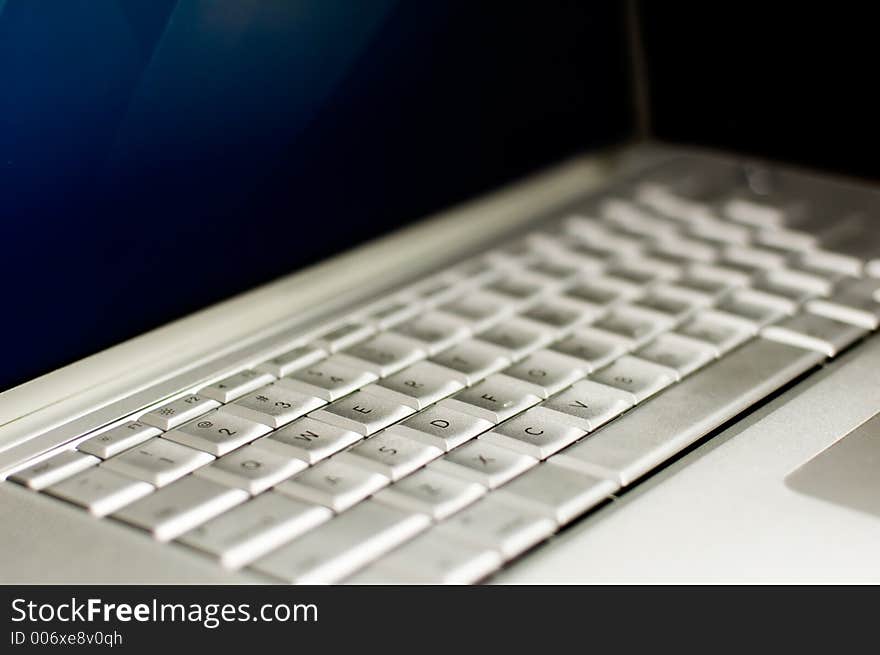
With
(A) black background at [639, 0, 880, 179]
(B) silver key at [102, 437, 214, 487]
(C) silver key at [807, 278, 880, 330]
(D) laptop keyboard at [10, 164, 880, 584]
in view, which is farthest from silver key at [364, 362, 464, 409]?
(A) black background at [639, 0, 880, 179]

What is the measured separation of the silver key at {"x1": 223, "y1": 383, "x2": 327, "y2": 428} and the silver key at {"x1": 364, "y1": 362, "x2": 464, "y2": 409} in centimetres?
4

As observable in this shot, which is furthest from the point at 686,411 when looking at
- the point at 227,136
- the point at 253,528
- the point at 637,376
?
the point at 227,136

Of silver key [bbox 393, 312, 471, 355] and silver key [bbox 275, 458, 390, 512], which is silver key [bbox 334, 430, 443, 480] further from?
silver key [bbox 393, 312, 471, 355]

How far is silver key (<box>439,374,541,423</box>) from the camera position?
26.6 inches

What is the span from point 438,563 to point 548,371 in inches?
8.6

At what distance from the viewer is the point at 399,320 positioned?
0.81 meters

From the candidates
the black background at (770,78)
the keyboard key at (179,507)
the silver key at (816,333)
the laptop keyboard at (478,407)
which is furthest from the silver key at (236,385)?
the black background at (770,78)

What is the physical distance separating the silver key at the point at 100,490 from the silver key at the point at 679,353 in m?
0.32

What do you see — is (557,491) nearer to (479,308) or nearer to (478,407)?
(478,407)

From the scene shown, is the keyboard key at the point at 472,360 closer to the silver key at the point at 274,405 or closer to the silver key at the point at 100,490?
the silver key at the point at 274,405
